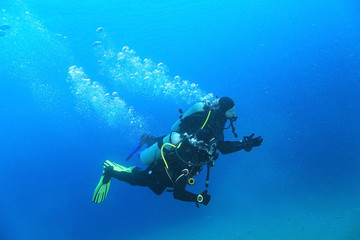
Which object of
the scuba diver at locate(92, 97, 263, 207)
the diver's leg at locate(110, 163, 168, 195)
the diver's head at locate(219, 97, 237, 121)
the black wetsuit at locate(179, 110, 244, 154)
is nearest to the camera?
the scuba diver at locate(92, 97, 263, 207)

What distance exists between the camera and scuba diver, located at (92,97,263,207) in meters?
3.80

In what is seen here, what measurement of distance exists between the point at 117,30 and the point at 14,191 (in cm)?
4765

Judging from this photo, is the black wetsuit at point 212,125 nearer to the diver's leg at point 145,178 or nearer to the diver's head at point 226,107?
the diver's head at point 226,107

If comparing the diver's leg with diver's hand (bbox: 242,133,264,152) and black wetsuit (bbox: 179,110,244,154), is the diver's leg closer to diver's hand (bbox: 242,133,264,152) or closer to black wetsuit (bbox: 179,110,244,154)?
black wetsuit (bbox: 179,110,244,154)

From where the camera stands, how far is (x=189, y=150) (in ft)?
12.5

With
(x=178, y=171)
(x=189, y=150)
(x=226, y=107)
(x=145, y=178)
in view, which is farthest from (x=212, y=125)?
(x=145, y=178)

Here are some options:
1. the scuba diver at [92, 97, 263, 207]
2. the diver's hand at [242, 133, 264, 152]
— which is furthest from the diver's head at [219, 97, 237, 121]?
the diver's hand at [242, 133, 264, 152]

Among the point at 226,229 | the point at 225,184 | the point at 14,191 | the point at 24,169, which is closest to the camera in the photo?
the point at 226,229

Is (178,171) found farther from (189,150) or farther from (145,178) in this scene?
(145,178)

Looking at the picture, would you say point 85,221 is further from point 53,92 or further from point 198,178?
point 53,92

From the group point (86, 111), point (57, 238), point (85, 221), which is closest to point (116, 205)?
point (85, 221)

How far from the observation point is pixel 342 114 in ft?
129

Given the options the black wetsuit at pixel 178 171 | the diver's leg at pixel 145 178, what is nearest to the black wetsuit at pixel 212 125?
the black wetsuit at pixel 178 171

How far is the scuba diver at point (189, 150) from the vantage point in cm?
380
